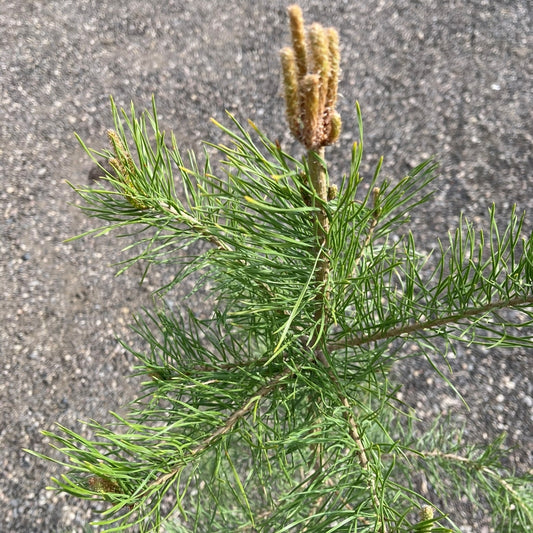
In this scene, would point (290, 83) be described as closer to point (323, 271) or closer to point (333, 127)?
point (333, 127)

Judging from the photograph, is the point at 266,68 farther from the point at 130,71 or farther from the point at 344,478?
the point at 344,478

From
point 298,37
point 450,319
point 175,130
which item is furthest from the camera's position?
point 175,130

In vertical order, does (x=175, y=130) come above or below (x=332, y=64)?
below

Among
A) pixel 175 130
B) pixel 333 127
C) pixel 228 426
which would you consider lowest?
pixel 175 130

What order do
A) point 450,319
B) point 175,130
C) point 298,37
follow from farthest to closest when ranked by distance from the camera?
point 175,130 → point 450,319 → point 298,37

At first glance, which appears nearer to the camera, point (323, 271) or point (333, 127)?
point (333, 127)

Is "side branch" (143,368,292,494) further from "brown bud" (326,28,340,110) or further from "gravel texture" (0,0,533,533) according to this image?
"gravel texture" (0,0,533,533)

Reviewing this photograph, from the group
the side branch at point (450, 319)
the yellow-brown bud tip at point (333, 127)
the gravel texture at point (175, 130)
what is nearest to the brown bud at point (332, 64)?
the yellow-brown bud tip at point (333, 127)

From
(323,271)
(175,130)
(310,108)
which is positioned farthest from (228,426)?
(175,130)

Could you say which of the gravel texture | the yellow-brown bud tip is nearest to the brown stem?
the yellow-brown bud tip
